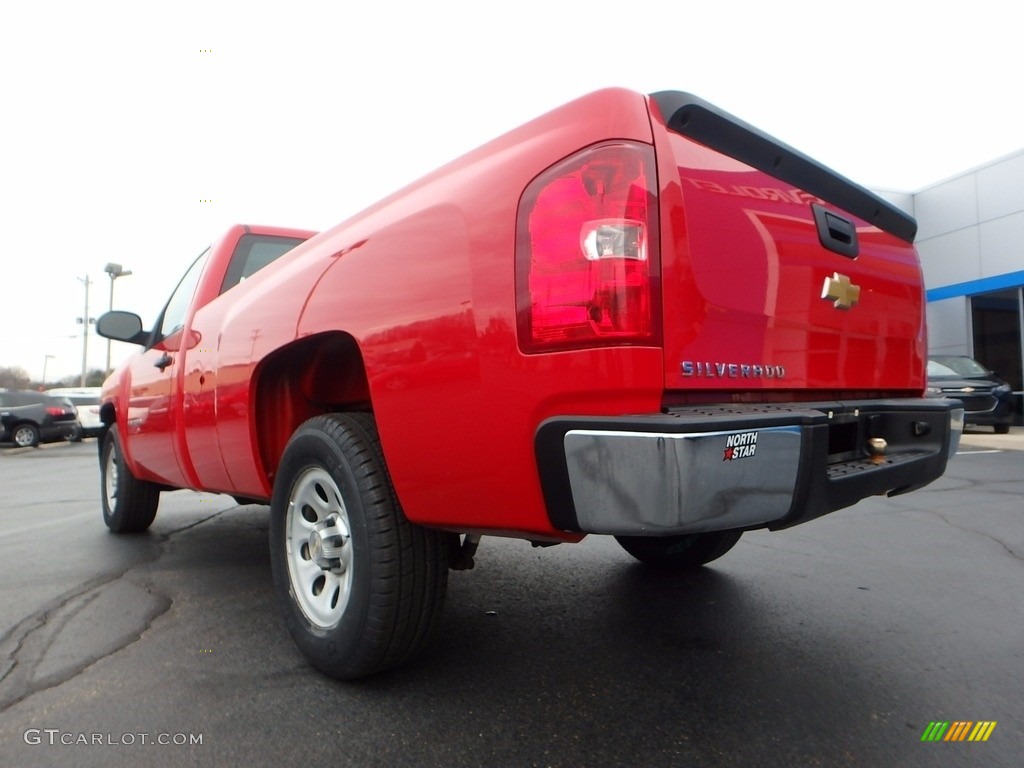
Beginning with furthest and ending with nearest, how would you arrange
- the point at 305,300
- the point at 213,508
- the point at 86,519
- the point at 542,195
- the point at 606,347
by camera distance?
1. the point at 213,508
2. the point at 86,519
3. the point at 305,300
4. the point at 542,195
5. the point at 606,347

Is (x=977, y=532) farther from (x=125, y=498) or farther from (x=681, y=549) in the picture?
(x=125, y=498)

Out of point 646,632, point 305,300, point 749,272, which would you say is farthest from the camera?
point 646,632

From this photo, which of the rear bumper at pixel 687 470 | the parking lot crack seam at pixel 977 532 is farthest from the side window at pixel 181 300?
the parking lot crack seam at pixel 977 532

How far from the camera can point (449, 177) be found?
2.24m

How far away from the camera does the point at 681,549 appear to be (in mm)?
3680

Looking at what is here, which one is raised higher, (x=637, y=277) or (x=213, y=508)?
(x=637, y=277)

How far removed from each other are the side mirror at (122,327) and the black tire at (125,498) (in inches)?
29.8

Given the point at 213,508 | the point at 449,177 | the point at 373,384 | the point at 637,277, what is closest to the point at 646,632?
the point at 373,384

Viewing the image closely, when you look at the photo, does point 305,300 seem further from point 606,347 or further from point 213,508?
point 213,508

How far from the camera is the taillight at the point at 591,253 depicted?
5.86ft

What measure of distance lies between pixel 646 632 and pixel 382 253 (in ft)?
5.75

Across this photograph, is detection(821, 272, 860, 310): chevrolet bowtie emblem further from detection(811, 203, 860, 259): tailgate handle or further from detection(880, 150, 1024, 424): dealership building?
detection(880, 150, 1024, 424): dealership building

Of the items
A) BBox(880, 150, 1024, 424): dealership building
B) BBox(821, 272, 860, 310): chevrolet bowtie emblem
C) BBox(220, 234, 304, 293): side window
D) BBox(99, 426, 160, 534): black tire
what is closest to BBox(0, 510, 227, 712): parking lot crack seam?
BBox(99, 426, 160, 534): black tire

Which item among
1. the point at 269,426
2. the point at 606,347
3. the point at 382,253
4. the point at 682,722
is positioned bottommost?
the point at 682,722
